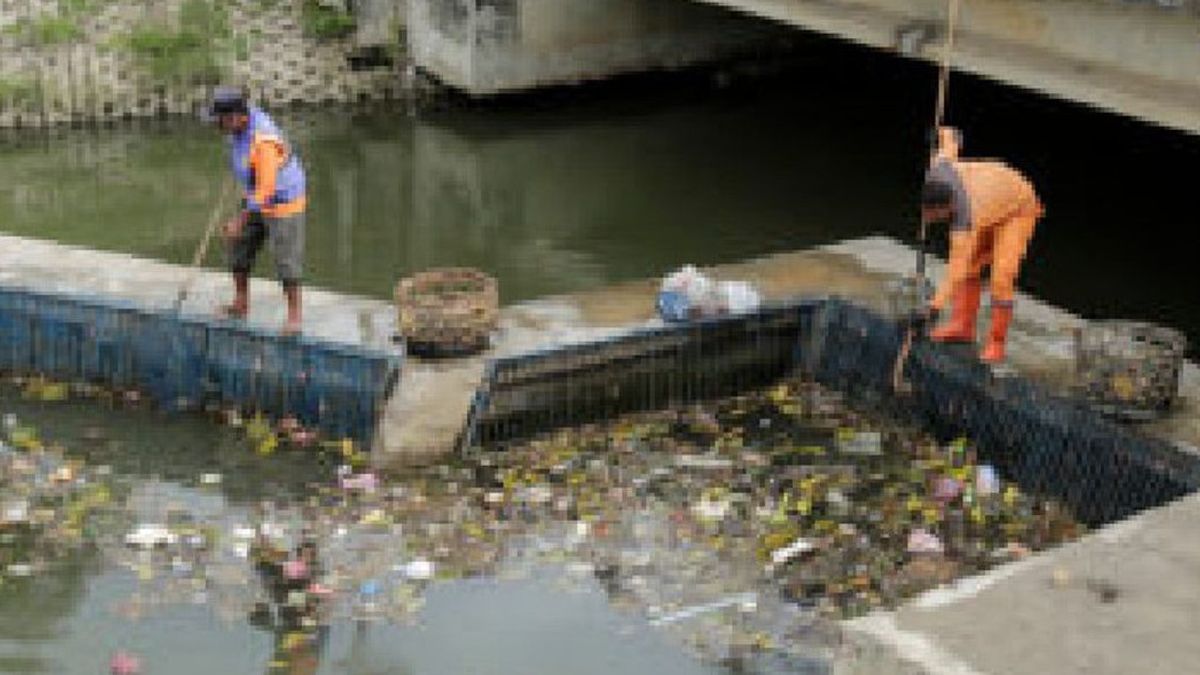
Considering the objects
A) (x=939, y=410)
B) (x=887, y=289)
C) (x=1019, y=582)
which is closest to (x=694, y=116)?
(x=887, y=289)

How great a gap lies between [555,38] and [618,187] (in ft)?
8.18

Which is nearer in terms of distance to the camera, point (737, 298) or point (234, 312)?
point (234, 312)

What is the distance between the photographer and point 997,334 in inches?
362

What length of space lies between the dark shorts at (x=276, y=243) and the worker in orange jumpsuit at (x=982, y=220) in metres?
3.88

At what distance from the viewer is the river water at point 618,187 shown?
518 inches

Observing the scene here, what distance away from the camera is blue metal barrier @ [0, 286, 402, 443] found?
360 inches

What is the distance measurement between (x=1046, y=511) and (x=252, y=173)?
517 centimetres

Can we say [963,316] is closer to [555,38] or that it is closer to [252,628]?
[252,628]

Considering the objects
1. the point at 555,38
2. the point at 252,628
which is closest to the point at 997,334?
the point at 252,628

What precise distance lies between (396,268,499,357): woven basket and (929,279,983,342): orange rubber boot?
2887mm

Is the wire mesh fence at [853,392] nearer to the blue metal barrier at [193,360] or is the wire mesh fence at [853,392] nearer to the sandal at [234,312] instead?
the blue metal barrier at [193,360]

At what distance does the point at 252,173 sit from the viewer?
904 cm

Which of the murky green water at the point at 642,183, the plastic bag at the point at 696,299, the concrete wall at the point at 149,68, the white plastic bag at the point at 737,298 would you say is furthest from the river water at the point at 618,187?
the white plastic bag at the point at 737,298

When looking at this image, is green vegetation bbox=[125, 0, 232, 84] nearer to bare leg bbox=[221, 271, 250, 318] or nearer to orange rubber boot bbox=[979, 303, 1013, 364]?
bare leg bbox=[221, 271, 250, 318]
